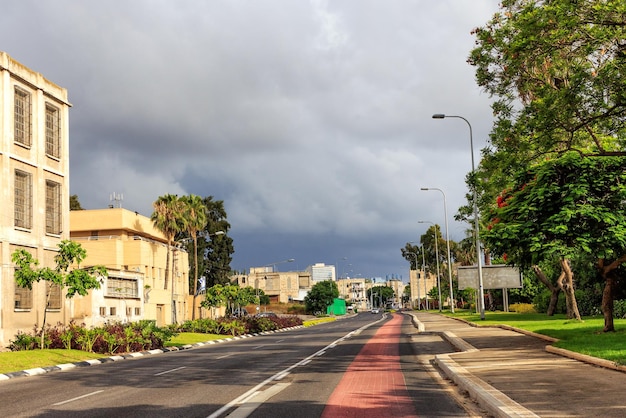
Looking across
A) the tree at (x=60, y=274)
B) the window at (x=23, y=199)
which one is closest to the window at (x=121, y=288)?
the window at (x=23, y=199)

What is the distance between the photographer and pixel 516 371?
604 inches

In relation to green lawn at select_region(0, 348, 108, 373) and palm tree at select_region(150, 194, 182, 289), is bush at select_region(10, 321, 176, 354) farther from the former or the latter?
palm tree at select_region(150, 194, 182, 289)

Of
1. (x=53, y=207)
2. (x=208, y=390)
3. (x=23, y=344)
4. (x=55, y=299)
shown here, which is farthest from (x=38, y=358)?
(x=53, y=207)

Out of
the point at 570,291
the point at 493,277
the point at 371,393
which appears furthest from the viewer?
the point at 493,277

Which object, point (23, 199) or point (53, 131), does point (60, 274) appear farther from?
point (53, 131)

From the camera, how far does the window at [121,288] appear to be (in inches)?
2053

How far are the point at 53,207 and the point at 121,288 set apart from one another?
13.1m

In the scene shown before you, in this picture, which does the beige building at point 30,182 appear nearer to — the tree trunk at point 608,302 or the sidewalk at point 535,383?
the sidewalk at point 535,383

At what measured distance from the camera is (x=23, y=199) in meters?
39.7

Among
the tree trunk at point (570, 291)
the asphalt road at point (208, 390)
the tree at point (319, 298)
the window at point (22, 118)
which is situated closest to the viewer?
the asphalt road at point (208, 390)

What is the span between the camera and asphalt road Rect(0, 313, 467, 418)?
459 inches

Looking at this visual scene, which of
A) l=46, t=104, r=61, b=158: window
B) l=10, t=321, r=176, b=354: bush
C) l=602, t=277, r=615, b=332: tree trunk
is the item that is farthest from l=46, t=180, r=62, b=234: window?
l=602, t=277, r=615, b=332: tree trunk

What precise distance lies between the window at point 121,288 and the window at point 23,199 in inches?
509

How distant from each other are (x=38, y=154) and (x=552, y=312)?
124ft
